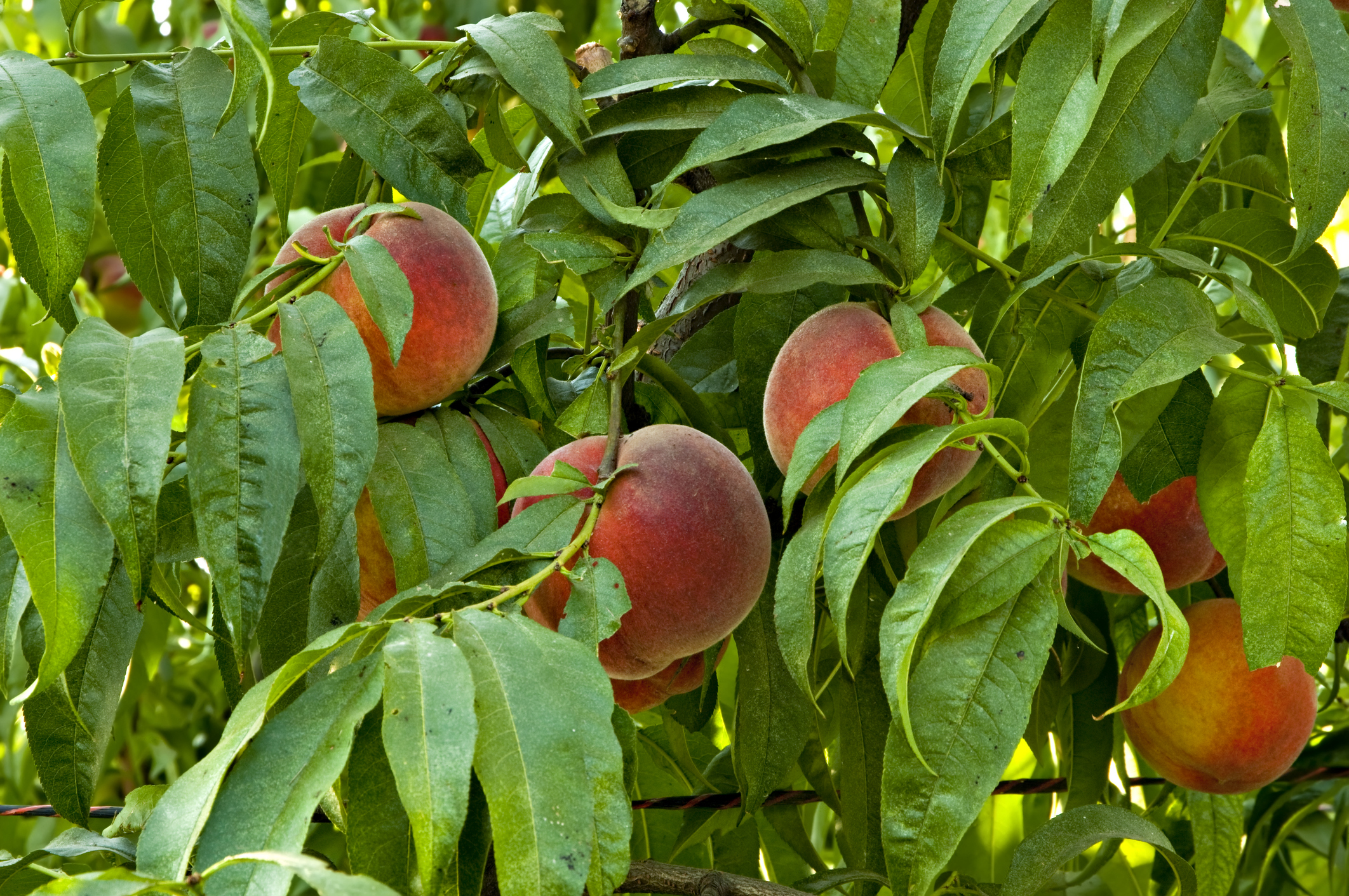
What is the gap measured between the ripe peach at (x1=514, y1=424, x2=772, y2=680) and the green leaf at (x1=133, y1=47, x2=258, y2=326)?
0.18m

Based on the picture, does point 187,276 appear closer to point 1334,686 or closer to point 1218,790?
point 1218,790

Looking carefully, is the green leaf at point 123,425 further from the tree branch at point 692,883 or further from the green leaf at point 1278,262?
the green leaf at point 1278,262

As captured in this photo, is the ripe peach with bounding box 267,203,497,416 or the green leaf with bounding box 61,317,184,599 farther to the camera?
the ripe peach with bounding box 267,203,497,416

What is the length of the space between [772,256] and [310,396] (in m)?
0.23

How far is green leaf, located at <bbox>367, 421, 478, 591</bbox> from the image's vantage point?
56 centimetres

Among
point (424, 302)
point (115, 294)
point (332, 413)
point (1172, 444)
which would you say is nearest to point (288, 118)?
point (424, 302)

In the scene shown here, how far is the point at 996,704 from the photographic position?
475mm

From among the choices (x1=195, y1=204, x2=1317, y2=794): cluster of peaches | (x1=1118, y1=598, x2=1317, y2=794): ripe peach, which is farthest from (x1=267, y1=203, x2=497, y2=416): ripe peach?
(x1=1118, y1=598, x2=1317, y2=794): ripe peach

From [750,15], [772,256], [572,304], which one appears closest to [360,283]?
[772,256]

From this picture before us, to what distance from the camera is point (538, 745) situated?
0.39 metres

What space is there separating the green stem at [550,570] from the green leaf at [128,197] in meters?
0.23

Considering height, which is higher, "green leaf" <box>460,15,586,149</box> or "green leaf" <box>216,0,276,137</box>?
"green leaf" <box>216,0,276,137</box>

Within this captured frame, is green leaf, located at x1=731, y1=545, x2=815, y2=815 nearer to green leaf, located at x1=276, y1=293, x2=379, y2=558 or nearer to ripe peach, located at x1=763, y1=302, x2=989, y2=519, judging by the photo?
ripe peach, located at x1=763, y1=302, x2=989, y2=519

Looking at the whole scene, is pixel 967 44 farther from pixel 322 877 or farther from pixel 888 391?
pixel 322 877
